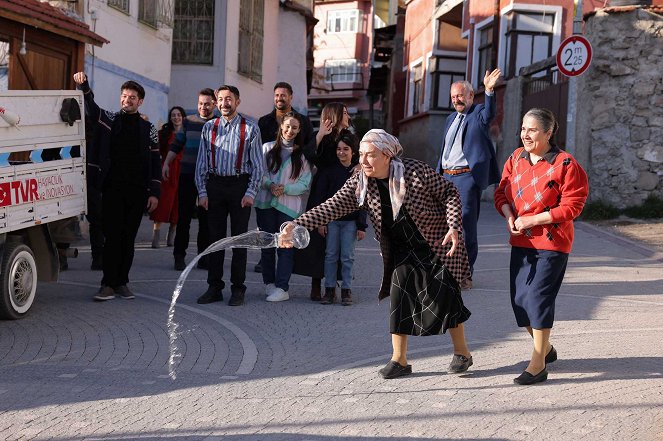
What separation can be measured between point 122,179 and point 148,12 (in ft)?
35.9

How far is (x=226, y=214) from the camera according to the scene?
991cm

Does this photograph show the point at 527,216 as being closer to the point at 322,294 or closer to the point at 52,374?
the point at 52,374

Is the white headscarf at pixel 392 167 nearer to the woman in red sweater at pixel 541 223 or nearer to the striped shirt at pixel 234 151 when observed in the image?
the woman in red sweater at pixel 541 223

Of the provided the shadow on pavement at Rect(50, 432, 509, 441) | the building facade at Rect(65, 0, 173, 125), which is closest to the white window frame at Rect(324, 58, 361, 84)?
the building facade at Rect(65, 0, 173, 125)

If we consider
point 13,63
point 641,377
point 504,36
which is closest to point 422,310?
point 641,377

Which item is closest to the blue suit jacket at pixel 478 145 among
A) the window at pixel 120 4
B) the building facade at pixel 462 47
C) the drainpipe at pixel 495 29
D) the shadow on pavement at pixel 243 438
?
the shadow on pavement at pixel 243 438

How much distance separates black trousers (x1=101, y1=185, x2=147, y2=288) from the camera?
32.3 feet

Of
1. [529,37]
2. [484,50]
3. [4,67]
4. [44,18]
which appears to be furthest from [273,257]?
[484,50]

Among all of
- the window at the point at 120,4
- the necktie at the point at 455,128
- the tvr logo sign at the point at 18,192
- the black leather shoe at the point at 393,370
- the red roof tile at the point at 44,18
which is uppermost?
the window at the point at 120,4

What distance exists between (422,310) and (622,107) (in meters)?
13.9

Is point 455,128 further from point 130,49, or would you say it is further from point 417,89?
point 417,89

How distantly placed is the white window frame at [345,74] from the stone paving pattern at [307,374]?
2329 inches

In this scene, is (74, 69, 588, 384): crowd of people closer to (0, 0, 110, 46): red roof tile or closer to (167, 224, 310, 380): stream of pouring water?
(167, 224, 310, 380): stream of pouring water

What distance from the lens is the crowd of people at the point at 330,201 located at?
261 inches
